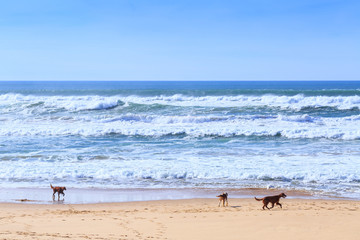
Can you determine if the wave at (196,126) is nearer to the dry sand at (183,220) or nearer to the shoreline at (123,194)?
the shoreline at (123,194)

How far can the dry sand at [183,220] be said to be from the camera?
608 cm

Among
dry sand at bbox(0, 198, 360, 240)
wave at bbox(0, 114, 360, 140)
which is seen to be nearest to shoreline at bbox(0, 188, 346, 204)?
dry sand at bbox(0, 198, 360, 240)

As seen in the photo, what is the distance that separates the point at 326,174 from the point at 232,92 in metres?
35.4

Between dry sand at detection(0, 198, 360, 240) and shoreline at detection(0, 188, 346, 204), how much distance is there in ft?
1.18

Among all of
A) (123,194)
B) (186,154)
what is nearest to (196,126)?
(186,154)

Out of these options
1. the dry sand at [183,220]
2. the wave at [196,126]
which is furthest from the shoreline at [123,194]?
the wave at [196,126]

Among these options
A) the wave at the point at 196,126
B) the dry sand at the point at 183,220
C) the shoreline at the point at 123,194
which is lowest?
the shoreline at the point at 123,194

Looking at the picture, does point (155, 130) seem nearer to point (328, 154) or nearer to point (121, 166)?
A: point (121, 166)

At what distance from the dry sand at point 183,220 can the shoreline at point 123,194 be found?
1.18 feet

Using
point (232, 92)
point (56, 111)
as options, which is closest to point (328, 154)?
point (56, 111)

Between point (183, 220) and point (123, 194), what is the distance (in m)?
2.82

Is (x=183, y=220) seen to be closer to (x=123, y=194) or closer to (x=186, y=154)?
(x=123, y=194)

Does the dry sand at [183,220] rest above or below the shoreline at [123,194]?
above

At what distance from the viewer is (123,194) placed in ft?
30.9
